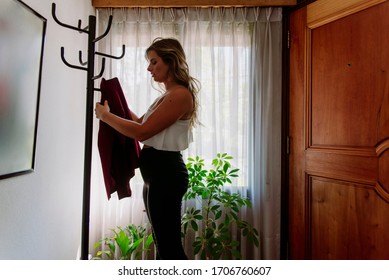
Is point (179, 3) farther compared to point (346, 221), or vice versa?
point (179, 3)

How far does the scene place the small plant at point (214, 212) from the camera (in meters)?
1.86

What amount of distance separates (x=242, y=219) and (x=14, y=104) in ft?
5.32

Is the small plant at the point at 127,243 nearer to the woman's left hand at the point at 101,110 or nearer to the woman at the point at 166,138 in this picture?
the woman at the point at 166,138

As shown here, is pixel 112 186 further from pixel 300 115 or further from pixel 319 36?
pixel 319 36

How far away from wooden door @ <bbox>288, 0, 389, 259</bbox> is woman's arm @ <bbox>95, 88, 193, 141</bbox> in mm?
988

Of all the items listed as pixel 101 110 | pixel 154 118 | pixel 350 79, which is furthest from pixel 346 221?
pixel 101 110

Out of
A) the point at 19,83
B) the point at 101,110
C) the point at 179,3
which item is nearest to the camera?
the point at 19,83

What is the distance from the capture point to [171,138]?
4.05 ft

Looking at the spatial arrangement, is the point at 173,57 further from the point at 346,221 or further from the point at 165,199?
the point at 346,221

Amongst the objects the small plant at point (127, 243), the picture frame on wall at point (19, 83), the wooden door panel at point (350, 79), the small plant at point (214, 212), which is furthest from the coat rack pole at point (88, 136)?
the wooden door panel at point (350, 79)

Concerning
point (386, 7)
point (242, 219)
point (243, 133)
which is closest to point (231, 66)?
point (243, 133)

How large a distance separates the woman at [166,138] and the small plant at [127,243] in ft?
2.00

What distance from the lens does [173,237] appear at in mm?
1212

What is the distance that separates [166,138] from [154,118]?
11 cm
